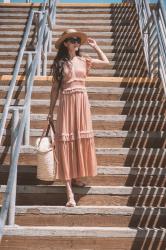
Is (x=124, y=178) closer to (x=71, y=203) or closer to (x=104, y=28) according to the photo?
(x=71, y=203)

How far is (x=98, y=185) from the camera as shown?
4785 millimetres

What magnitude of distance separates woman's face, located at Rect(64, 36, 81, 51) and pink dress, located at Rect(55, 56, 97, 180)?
0.31 ft

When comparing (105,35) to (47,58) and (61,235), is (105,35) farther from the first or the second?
(61,235)

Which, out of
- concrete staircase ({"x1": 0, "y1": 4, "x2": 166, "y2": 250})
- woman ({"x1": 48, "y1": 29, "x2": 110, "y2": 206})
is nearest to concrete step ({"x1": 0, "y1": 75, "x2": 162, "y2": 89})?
concrete staircase ({"x1": 0, "y1": 4, "x2": 166, "y2": 250})

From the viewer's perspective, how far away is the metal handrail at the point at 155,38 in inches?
236

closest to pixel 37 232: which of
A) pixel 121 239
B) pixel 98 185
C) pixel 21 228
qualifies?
pixel 21 228

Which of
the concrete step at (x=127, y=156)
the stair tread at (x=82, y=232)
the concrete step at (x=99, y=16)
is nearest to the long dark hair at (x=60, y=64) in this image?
the concrete step at (x=127, y=156)

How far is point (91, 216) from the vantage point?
4.27 meters

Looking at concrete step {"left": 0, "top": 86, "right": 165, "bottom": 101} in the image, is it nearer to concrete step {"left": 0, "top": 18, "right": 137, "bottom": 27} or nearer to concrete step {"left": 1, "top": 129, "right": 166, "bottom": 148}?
concrete step {"left": 1, "top": 129, "right": 166, "bottom": 148}

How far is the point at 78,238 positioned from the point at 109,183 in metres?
0.90

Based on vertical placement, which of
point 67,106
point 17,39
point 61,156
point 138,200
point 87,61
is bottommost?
point 138,200

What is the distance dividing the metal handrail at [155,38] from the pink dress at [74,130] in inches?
58.0

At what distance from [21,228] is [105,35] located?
5299 millimetres

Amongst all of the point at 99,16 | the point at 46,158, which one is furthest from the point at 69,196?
the point at 99,16
